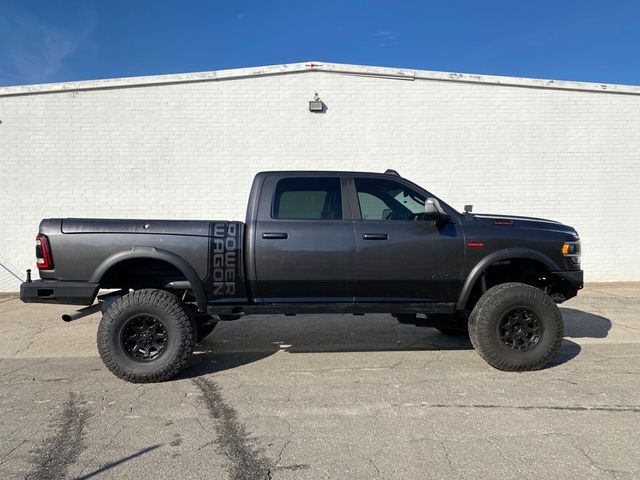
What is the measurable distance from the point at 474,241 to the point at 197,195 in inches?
276

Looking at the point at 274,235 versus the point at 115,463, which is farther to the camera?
the point at 274,235

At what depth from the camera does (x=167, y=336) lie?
449 cm

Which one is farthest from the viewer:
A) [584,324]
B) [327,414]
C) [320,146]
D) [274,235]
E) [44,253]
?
[320,146]

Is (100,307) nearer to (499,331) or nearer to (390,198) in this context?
(390,198)

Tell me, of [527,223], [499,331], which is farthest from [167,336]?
[527,223]

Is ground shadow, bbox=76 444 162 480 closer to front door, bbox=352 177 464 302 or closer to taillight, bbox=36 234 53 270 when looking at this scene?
taillight, bbox=36 234 53 270

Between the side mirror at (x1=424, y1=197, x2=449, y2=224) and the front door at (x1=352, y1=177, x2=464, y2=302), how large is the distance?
0.08m

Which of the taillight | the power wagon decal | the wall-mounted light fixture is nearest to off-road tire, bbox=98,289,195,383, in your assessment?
the power wagon decal

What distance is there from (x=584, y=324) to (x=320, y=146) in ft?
20.6

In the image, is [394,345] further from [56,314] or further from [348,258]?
[56,314]

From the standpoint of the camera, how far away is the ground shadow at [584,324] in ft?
20.6

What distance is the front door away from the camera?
468cm

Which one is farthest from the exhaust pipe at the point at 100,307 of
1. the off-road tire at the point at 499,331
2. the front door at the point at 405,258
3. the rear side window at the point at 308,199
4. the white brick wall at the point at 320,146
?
the white brick wall at the point at 320,146

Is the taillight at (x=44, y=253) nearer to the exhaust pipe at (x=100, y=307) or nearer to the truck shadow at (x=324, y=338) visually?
the exhaust pipe at (x=100, y=307)
